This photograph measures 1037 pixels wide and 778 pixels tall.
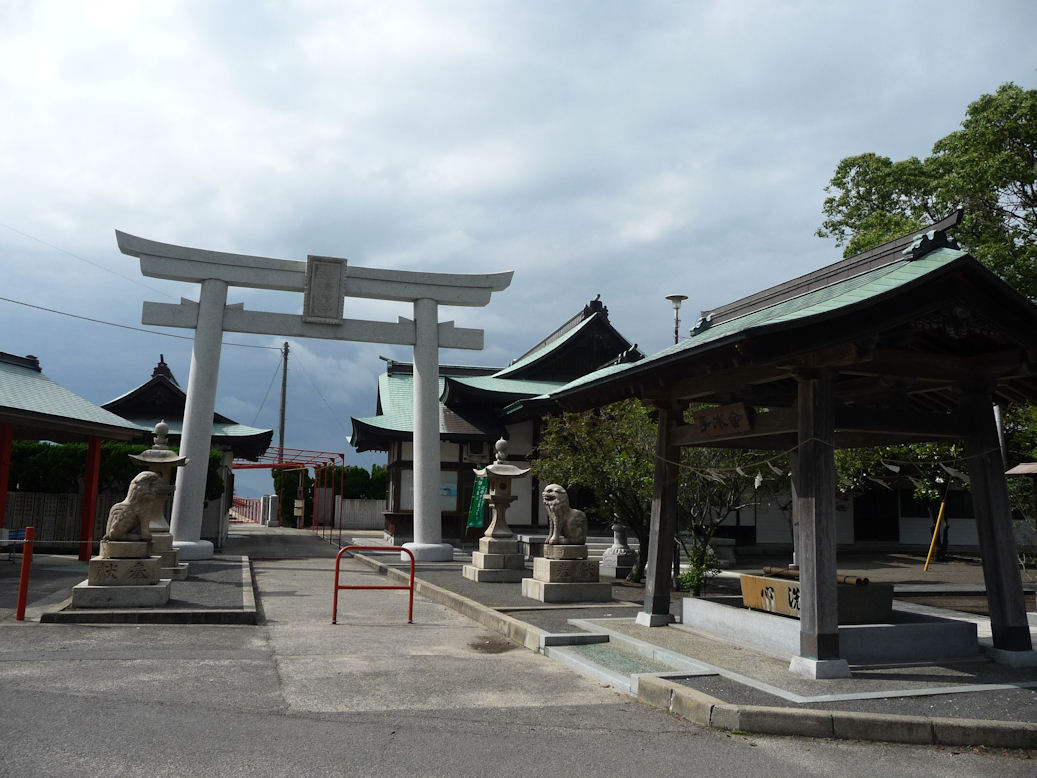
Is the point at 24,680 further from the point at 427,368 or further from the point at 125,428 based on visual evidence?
the point at 427,368

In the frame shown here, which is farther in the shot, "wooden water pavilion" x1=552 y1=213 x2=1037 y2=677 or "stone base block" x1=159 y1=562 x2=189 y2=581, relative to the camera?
"stone base block" x1=159 y1=562 x2=189 y2=581

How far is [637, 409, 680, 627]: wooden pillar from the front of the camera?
31.2ft

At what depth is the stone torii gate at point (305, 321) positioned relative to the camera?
18.9m

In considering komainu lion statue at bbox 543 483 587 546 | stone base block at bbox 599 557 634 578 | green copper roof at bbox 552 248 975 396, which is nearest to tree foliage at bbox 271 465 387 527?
stone base block at bbox 599 557 634 578

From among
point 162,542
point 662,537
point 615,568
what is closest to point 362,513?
point 615,568

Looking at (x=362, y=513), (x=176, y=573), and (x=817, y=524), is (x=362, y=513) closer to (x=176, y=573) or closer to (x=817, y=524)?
(x=176, y=573)

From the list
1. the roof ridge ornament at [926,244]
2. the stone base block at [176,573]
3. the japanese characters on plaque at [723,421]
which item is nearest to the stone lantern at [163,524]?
the stone base block at [176,573]

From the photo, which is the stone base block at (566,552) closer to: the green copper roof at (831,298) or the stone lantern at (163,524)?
the green copper roof at (831,298)

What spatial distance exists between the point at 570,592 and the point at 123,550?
6.74m

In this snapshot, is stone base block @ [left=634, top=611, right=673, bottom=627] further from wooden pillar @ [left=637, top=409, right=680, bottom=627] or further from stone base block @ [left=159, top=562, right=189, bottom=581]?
stone base block @ [left=159, top=562, right=189, bottom=581]

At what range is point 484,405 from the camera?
28.4 metres

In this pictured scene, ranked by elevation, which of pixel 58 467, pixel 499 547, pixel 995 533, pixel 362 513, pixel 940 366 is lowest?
pixel 499 547

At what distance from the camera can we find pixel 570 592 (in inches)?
483

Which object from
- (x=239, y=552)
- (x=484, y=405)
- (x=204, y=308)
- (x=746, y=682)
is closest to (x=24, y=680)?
(x=746, y=682)
